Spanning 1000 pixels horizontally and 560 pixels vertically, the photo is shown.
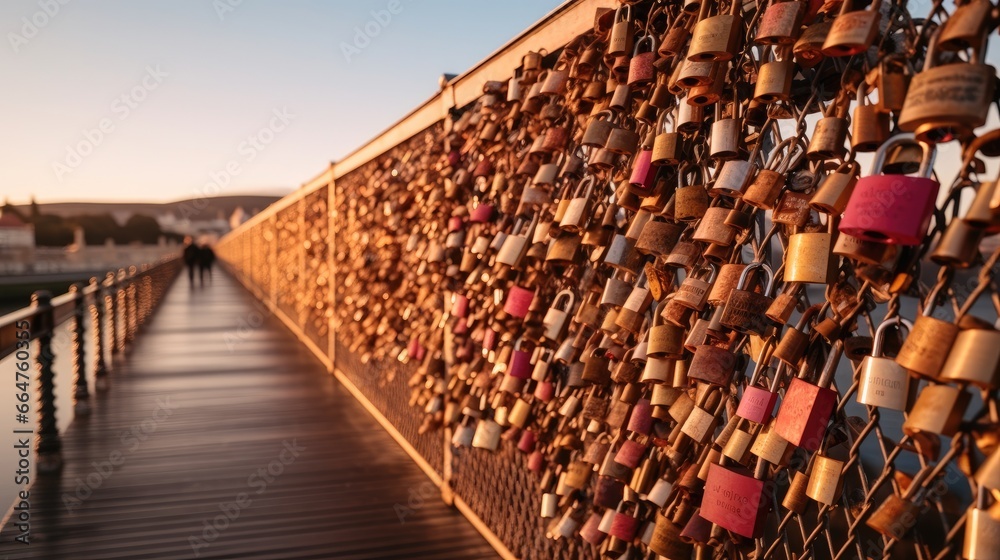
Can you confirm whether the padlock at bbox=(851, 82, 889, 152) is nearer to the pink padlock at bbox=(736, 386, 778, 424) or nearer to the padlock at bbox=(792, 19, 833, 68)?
the padlock at bbox=(792, 19, 833, 68)

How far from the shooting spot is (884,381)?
1032 mm

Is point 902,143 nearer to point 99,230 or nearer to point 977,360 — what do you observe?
point 977,360

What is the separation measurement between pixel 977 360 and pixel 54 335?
4.84 metres

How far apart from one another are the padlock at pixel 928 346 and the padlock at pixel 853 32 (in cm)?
37

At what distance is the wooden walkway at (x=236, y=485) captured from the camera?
9.99 ft

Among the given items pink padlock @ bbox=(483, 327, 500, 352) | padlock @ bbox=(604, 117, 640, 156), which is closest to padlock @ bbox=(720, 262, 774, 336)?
padlock @ bbox=(604, 117, 640, 156)

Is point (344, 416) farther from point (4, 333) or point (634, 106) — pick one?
point (634, 106)

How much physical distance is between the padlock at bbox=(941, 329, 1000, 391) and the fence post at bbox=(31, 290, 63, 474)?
13.9ft

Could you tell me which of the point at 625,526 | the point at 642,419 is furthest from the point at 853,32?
the point at 625,526

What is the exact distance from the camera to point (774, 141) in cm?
136

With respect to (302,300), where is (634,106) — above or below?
above

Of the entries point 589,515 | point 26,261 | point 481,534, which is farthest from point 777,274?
point 26,261

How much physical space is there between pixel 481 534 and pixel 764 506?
2.00m

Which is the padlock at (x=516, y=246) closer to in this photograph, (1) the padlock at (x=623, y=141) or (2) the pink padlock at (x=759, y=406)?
(1) the padlock at (x=623, y=141)
